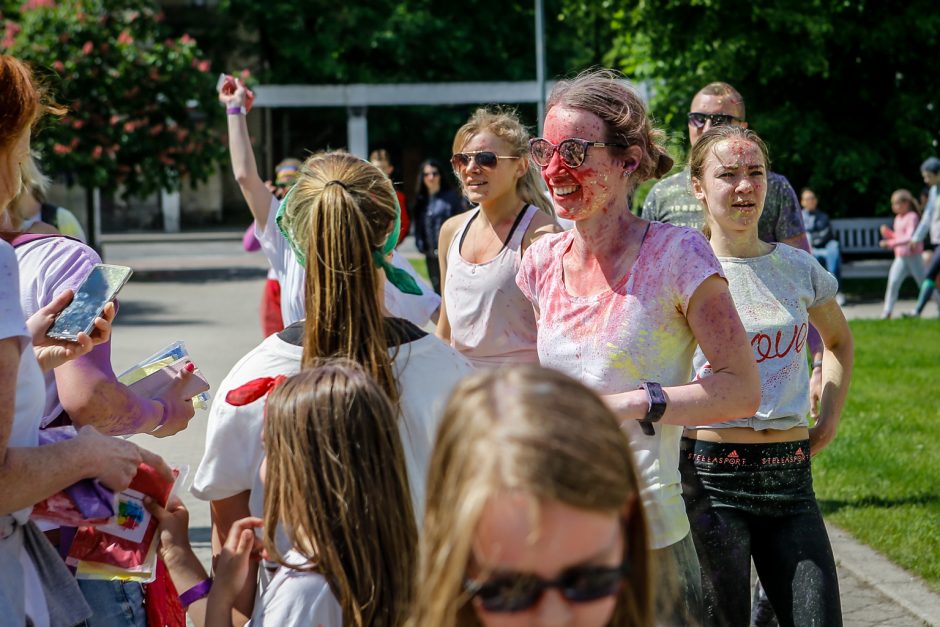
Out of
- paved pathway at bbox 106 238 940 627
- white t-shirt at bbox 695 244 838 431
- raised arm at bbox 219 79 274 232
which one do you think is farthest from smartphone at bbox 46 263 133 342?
paved pathway at bbox 106 238 940 627

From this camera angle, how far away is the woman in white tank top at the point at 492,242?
4500mm

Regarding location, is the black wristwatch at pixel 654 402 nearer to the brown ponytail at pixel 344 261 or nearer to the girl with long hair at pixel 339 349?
the girl with long hair at pixel 339 349

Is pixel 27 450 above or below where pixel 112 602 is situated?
above

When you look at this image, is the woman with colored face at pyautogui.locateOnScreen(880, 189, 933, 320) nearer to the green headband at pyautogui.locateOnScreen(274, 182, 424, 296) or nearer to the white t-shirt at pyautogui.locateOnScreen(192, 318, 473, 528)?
the green headband at pyautogui.locateOnScreen(274, 182, 424, 296)

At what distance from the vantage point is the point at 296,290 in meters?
5.46

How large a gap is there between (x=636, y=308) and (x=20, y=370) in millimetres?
1499

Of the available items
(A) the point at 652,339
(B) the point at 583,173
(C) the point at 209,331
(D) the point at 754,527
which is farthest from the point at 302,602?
(C) the point at 209,331

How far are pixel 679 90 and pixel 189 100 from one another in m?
8.39

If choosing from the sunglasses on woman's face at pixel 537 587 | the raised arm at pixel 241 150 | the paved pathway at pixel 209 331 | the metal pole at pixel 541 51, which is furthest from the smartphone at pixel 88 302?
the metal pole at pixel 541 51

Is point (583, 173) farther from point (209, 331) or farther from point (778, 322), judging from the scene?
point (209, 331)

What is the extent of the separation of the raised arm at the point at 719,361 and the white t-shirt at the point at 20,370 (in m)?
1.46

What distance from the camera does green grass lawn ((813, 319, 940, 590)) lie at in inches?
241

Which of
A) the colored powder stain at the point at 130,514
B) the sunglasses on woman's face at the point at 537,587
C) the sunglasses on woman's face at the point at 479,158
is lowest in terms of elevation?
the colored powder stain at the point at 130,514

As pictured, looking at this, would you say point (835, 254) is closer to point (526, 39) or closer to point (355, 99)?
point (355, 99)
